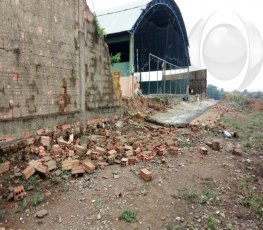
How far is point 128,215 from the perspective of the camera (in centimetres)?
377

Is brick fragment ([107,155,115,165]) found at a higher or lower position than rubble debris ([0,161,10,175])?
lower

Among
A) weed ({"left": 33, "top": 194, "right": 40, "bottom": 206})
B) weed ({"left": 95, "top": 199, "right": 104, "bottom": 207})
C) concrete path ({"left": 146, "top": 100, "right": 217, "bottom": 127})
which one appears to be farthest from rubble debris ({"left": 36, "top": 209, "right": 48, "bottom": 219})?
concrete path ({"left": 146, "top": 100, "right": 217, "bottom": 127})

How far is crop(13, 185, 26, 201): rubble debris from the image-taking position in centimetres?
414

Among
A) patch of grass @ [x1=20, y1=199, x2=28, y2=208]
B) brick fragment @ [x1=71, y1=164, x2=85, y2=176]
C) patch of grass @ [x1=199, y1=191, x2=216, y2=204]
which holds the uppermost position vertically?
brick fragment @ [x1=71, y1=164, x2=85, y2=176]

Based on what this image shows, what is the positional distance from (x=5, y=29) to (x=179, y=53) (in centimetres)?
1950

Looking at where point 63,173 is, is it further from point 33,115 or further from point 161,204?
point 161,204

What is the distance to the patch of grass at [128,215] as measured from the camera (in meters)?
3.71

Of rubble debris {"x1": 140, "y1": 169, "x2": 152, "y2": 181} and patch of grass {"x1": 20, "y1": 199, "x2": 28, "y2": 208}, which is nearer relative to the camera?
patch of grass {"x1": 20, "y1": 199, "x2": 28, "y2": 208}

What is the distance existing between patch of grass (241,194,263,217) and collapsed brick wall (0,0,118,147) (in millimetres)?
4434

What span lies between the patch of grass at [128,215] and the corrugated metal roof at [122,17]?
11274 millimetres

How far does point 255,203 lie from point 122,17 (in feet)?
42.5

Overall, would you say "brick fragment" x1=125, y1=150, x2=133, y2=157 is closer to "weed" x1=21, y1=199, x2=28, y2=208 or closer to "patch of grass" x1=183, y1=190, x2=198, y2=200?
"patch of grass" x1=183, y1=190, x2=198, y2=200

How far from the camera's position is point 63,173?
16.3 ft

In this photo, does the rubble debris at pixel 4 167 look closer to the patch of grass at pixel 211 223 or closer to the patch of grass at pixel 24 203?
the patch of grass at pixel 24 203
